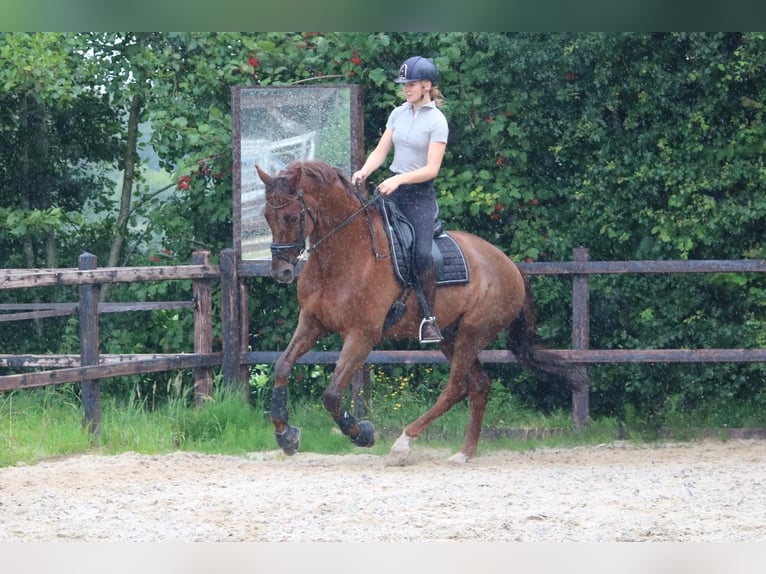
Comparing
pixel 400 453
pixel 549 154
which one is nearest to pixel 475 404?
pixel 400 453

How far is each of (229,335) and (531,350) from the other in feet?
8.20

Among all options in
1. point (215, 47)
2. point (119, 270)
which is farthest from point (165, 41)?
point (119, 270)

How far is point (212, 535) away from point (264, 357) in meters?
4.16

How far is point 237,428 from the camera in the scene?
29.0 ft

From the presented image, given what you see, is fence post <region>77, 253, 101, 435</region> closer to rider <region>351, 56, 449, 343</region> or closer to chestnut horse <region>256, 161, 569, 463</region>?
chestnut horse <region>256, 161, 569, 463</region>

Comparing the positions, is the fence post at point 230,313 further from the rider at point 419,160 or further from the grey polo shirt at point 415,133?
the grey polo shirt at point 415,133

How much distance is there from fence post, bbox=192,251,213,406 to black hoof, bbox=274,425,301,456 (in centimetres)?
184

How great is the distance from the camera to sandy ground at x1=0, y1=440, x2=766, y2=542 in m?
5.48

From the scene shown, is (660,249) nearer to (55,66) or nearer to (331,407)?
(331,407)

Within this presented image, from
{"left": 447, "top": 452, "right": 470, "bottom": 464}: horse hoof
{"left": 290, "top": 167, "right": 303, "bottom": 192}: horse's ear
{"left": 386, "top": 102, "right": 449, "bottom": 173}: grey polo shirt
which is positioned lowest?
{"left": 447, "top": 452, "right": 470, "bottom": 464}: horse hoof

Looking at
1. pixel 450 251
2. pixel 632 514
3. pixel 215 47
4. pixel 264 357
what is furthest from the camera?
pixel 215 47

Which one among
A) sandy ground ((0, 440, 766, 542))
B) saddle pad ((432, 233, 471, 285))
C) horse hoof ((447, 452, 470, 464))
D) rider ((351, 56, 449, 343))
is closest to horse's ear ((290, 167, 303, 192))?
rider ((351, 56, 449, 343))

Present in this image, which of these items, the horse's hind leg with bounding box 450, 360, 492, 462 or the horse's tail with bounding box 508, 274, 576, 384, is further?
the horse's tail with bounding box 508, 274, 576, 384

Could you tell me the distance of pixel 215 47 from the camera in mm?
10383
